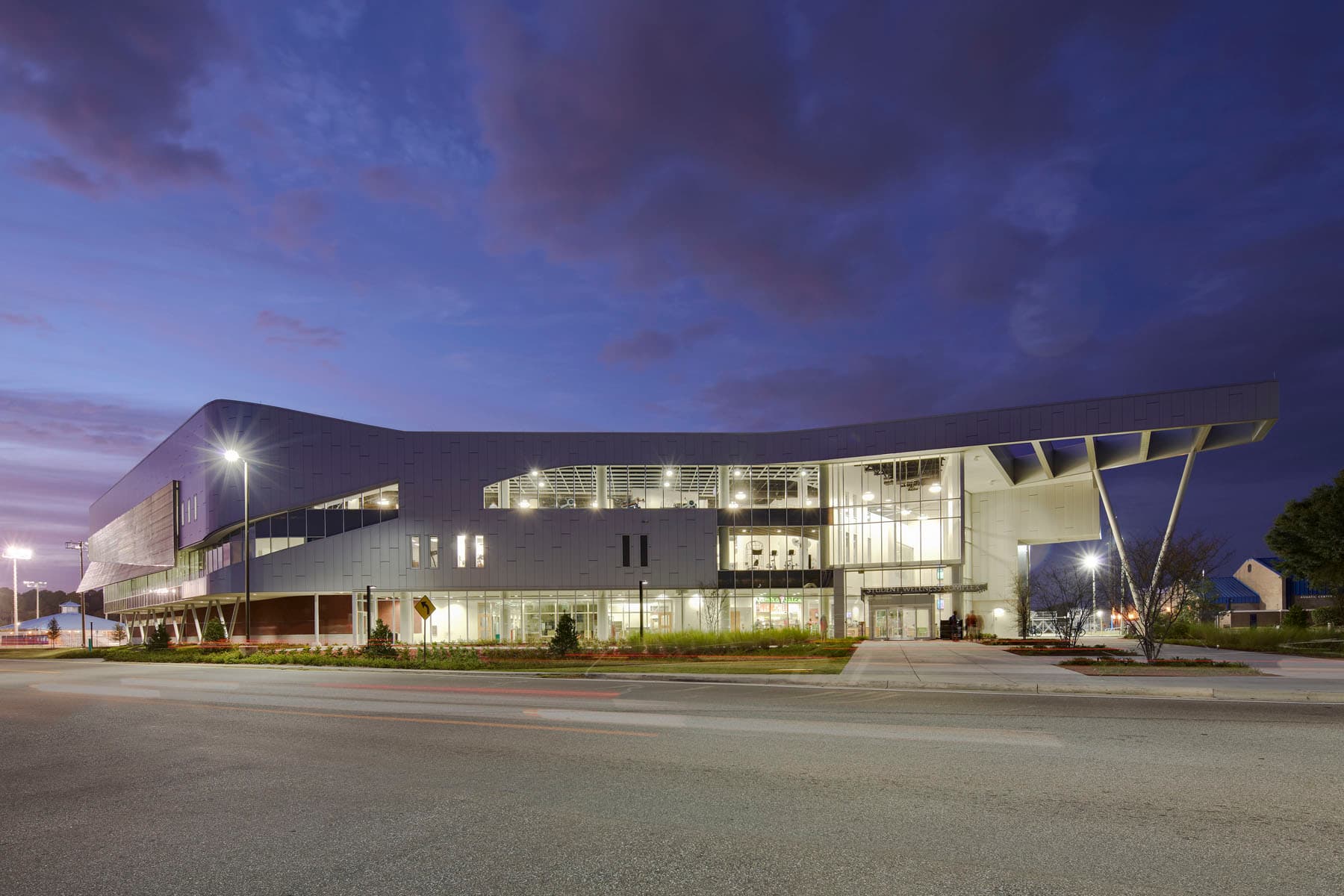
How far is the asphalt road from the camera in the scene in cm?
575

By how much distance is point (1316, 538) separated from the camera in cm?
4738

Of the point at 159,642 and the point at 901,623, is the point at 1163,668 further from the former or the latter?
the point at 159,642

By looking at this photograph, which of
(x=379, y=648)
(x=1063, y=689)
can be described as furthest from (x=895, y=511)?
(x=1063, y=689)

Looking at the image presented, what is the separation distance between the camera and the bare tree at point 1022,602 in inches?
1864

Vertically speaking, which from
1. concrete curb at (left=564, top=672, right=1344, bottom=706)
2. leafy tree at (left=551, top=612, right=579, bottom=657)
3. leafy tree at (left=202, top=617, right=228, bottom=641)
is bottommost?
leafy tree at (left=202, top=617, right=228, bottom=641)

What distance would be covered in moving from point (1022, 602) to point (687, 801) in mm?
44812

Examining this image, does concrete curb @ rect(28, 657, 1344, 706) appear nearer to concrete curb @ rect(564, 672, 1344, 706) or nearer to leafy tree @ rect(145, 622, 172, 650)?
concrete curb @ rect(564, 672, 1344, 706)

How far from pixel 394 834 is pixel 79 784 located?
198 inches

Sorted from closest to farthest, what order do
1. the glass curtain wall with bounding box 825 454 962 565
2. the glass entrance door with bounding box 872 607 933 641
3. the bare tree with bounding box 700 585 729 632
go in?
the bare tree with bounding box 700 585 729 632 < the glass curtain wall with bounding box 825 454 962 565 < the glass entrance door with bounding box 872 607 933 641

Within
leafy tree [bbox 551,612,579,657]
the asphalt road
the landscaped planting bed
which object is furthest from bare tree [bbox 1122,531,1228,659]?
leafy tree [bbox 551,612,579,657]

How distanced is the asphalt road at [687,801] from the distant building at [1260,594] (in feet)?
271

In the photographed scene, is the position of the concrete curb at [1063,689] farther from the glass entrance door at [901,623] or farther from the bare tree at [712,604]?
the glass entrance door at [901,623]

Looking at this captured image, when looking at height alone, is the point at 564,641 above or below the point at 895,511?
below

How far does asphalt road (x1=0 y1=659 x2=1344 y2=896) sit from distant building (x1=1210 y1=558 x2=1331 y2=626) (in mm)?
82590
